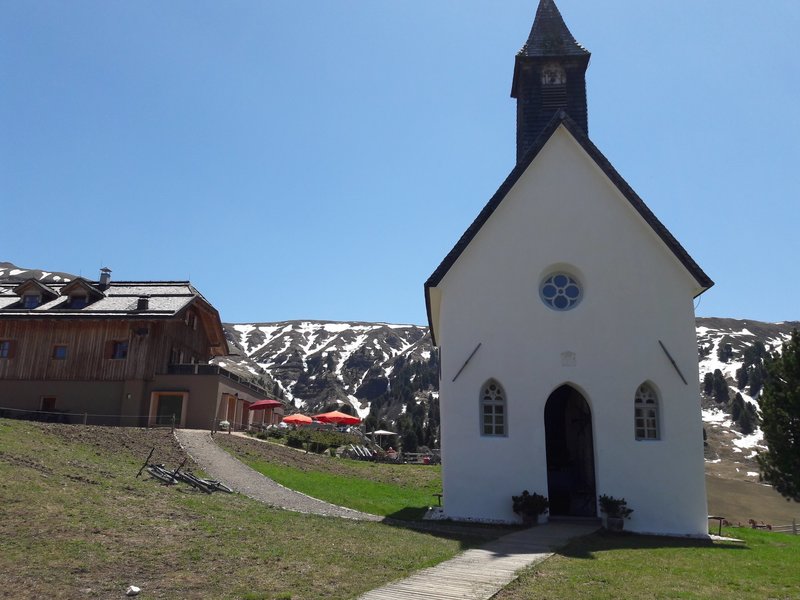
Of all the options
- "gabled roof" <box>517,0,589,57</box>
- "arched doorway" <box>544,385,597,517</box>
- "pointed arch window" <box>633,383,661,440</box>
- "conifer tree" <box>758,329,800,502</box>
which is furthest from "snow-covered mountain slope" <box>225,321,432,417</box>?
"pointed arch window" <box>633,383,661,440</box>

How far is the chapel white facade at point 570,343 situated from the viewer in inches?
631

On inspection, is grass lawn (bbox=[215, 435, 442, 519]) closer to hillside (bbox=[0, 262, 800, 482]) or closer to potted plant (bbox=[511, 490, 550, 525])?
potted plant (bbox=[511, 490, 550, 525])

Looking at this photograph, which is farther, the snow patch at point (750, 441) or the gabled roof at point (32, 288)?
the snow patch at point (750, 441)

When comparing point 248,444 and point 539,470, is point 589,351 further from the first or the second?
point 248,444

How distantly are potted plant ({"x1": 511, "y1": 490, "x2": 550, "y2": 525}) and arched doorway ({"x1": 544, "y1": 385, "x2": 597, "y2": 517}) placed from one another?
187 cm

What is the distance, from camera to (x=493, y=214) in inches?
702

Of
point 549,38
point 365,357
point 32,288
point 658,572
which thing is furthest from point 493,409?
point 365,357

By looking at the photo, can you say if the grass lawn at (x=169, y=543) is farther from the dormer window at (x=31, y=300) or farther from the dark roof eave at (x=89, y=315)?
the dormer window at (x=31, y=300)

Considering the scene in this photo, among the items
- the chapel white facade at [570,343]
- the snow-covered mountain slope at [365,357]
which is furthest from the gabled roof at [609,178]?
the snow-covered mountain slope at [365,357]

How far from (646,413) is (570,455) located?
208 inches

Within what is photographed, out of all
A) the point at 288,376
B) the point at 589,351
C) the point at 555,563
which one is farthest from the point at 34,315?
the point at 288,376

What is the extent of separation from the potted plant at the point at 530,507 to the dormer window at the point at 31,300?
34.8 metres

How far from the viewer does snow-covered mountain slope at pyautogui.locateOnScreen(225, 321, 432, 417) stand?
421 ft

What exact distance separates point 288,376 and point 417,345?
3659 centimetres
